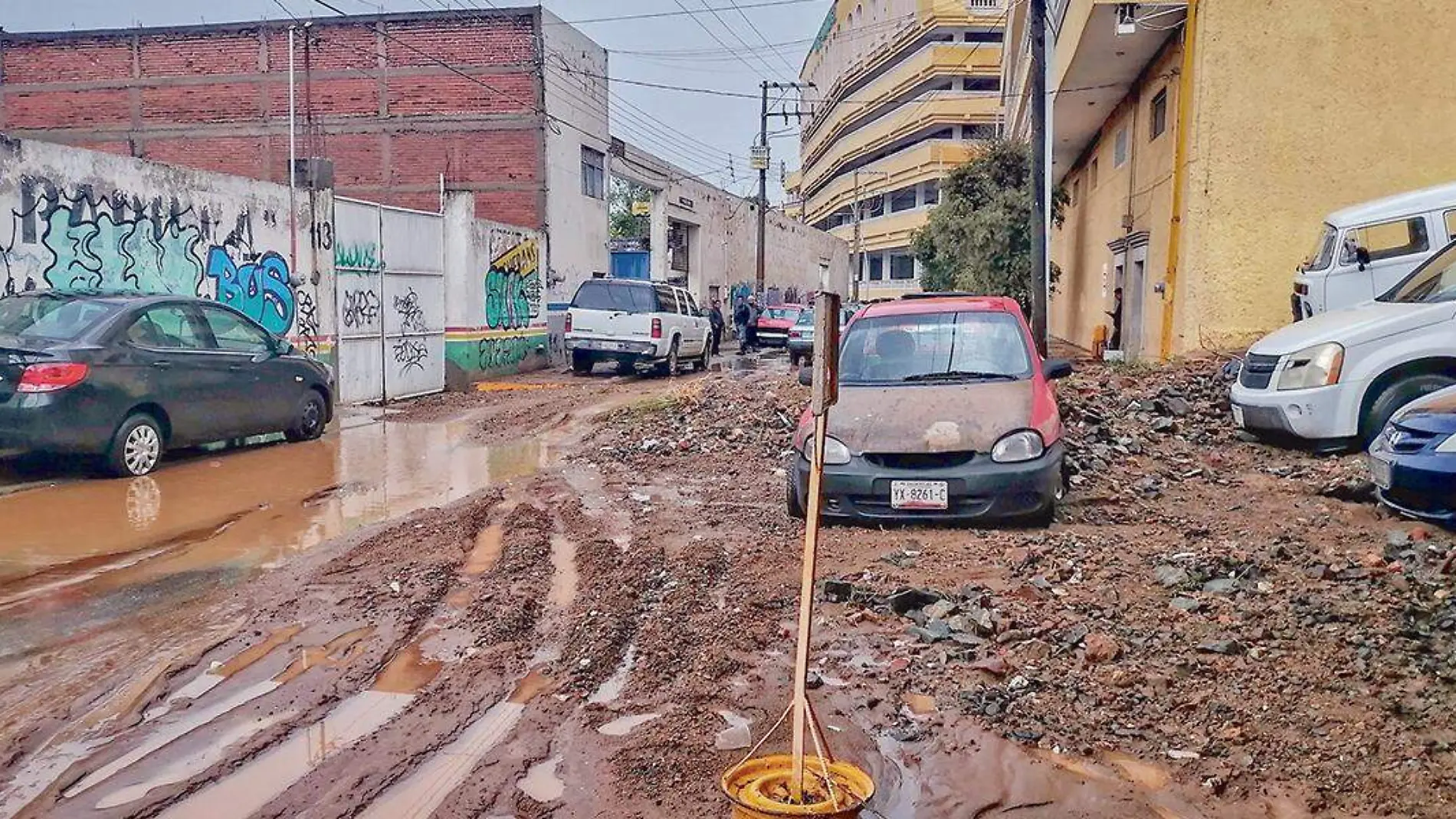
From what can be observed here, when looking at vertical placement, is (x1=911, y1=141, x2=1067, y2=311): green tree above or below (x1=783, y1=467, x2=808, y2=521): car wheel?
above

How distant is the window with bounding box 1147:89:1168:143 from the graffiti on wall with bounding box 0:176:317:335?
13.2m

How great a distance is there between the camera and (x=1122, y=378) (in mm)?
13406

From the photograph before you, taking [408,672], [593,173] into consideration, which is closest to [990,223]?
[593,173]

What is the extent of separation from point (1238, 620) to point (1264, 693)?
870 millimetres

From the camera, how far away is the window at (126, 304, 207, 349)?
9.45 m

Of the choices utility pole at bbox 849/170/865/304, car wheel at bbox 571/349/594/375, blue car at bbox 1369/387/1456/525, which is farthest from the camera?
utility pole at bbox 849/170/865/304

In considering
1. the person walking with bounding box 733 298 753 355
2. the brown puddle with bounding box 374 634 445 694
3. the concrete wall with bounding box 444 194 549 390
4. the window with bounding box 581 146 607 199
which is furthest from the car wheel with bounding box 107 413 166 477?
the person walking with bounding box 733 298 753 355

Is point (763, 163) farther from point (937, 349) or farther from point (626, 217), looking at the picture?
point (937, 349)

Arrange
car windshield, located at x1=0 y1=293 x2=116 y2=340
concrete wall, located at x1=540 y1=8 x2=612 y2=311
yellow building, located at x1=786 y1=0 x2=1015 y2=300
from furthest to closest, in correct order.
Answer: yellow building, located at x1=786 y1=0 x2=1015 y2=300 → concrete wall, located at x1=540 y1=8 x2=612 y2=311 → car windshield, located at x1=0 y1=293 x2=116 y2=340

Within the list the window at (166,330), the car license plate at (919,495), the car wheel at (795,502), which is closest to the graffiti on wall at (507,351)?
the window at (166,330)

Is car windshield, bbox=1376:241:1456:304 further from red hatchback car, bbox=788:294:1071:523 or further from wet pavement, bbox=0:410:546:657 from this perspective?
wet pavement, bbox=0:410:546:657

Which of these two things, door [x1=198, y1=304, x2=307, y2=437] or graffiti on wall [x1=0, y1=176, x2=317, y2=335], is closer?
graffiti on wall [x1=0, y1=176, x2=317, y2=335]

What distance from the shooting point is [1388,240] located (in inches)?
448

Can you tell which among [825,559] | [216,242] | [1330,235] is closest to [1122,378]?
[1330,235]
